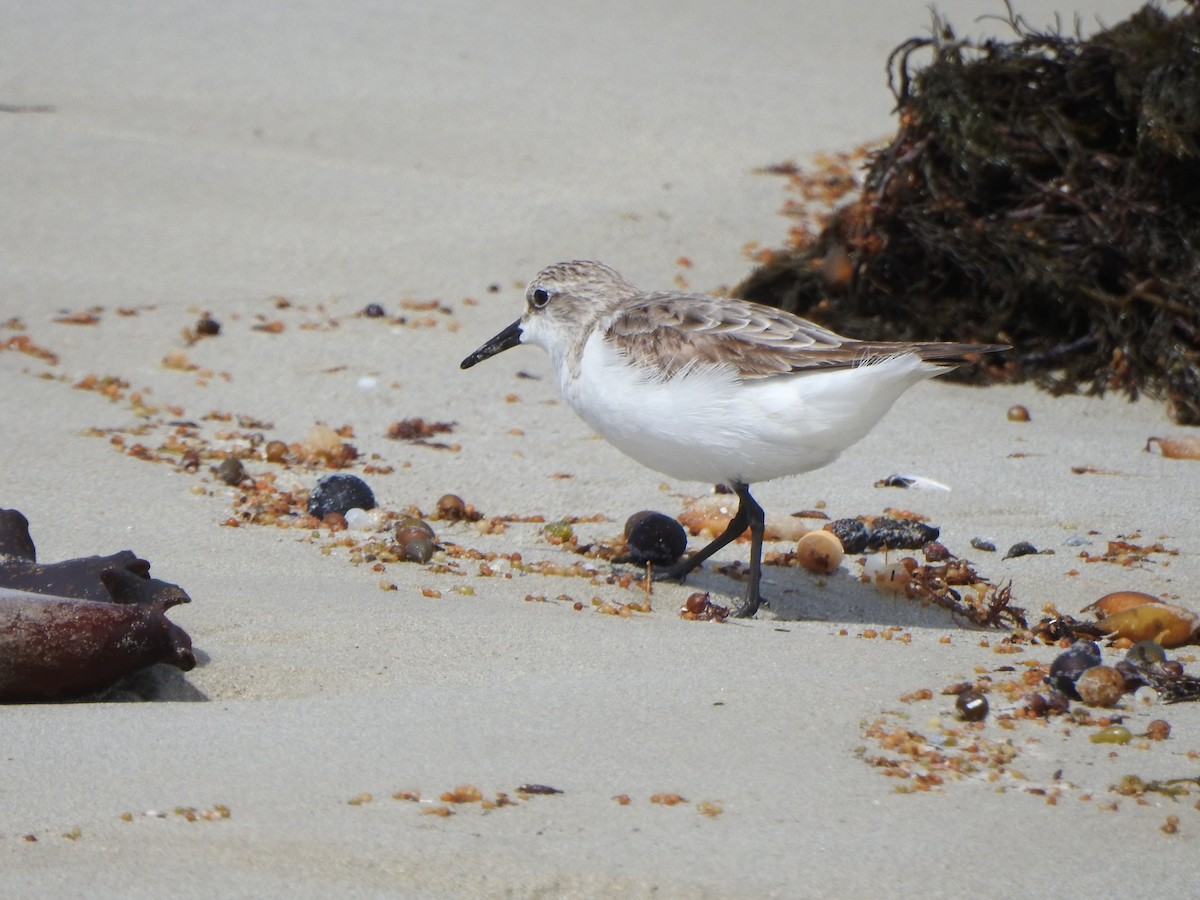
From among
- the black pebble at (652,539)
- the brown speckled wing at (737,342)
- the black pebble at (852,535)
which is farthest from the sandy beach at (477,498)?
the brown speckled wing at (737,342)

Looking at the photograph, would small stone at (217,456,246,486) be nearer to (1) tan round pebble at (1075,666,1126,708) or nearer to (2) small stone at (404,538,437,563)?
(2) small stone at (404,538,437,563)

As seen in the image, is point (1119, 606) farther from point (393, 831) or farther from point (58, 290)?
point (58, 290)

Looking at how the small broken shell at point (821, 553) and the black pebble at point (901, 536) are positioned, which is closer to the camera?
the small broken shell at point (821, 553)

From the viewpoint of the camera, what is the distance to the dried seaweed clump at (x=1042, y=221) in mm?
6453

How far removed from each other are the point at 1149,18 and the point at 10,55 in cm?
661

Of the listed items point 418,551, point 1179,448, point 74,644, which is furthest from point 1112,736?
point 1179,448

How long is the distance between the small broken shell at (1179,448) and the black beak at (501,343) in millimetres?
2530

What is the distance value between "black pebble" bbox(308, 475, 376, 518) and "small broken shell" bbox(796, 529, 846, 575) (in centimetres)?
143

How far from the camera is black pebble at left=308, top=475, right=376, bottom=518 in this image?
4730mm

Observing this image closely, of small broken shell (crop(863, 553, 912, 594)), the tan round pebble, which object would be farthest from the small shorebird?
the tan round pebble

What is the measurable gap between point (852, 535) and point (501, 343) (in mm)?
1399

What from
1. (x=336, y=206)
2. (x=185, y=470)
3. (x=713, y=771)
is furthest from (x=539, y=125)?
(x=713, y=771)

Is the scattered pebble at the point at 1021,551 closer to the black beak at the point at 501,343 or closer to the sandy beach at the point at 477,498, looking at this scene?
the sandy beach at the point at 477,498

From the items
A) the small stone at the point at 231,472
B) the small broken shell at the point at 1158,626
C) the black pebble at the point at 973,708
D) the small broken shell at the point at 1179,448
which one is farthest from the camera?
the small broken shell at the point at 1179,448
